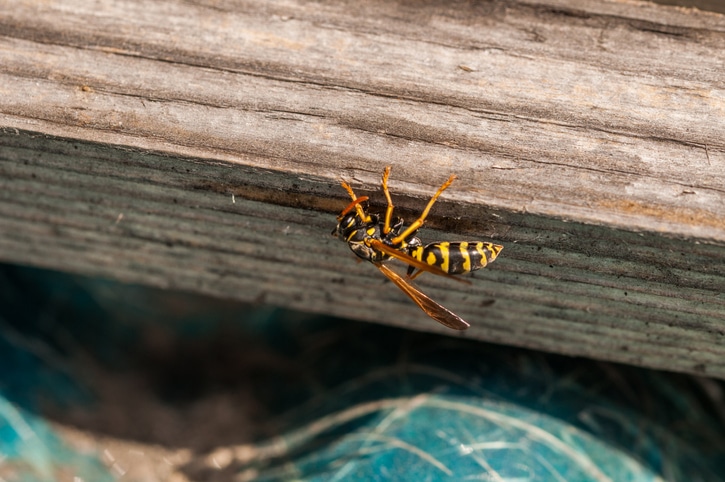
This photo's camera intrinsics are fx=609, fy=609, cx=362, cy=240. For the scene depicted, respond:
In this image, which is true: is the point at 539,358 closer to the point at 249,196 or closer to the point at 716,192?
the point at 716,192

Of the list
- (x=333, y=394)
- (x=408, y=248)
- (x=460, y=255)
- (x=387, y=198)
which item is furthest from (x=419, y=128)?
(x=333, y=394)

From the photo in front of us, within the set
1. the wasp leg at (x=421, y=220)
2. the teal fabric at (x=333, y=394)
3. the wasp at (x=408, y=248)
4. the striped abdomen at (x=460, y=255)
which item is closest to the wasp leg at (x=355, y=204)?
the wasp at (x=408, y=248)

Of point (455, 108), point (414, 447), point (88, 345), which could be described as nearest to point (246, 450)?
point (414, 447)

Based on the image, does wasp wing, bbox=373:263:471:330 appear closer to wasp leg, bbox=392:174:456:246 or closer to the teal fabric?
wasp leg, bbox=392:174:456:246

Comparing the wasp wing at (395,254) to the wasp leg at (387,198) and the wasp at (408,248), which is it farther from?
the wasp leg at (387,198)

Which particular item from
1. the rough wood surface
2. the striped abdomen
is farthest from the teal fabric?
the striped abdomen

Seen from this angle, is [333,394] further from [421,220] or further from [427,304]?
[421,220]
